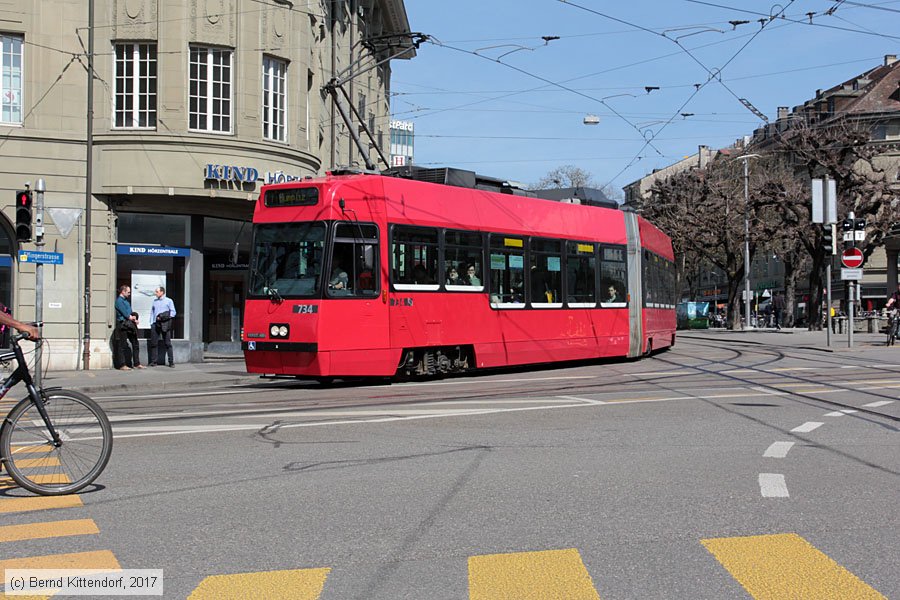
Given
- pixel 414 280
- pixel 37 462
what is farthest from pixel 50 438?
pixel 414 280

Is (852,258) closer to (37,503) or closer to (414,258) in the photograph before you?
(414,258)

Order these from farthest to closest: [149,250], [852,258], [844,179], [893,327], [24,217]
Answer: [844,179], [893,327], [852,258], [149,250], [24,217]

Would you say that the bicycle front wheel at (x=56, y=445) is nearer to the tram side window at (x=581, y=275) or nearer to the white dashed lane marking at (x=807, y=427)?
the white dashed lane marking at (x=807, y=427)

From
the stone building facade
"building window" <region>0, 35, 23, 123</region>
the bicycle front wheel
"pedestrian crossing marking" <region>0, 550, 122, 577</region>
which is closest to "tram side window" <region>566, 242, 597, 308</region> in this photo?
the stone building facade

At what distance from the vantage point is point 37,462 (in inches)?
250

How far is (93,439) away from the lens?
654 centimetres

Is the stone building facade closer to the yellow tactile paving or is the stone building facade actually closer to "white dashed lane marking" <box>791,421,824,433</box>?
"white dashed lane marking" <box>791,421,824,433</box>

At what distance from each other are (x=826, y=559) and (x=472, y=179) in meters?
13.1

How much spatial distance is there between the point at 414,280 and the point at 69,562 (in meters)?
10.9

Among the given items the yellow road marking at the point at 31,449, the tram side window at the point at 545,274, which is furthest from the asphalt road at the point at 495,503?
the tram side window at the point at 545,274

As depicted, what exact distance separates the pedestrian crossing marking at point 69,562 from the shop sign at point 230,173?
17884mm

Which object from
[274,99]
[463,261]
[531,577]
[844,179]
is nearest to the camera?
[531,577]

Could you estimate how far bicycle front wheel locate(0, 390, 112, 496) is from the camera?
20.7 feet

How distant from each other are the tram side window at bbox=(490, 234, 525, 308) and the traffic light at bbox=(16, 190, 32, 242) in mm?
7993
